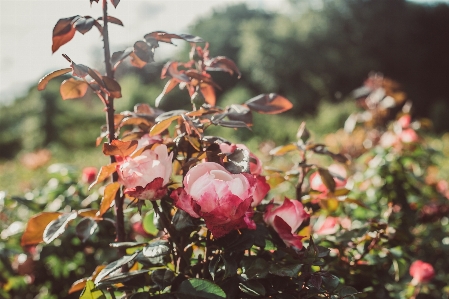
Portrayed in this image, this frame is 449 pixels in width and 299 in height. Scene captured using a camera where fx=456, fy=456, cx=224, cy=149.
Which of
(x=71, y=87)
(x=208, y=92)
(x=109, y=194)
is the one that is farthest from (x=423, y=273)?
(x=71, y=87)

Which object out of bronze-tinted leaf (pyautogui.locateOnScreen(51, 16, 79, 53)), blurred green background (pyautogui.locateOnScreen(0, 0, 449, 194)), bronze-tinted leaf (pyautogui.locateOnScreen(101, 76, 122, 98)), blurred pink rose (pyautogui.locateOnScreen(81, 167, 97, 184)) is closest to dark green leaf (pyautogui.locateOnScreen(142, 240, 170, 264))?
bronze-tinted leaf (pyautogui.locateOnScreen(101, 76, 122, 98))

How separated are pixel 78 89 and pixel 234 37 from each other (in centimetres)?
1423

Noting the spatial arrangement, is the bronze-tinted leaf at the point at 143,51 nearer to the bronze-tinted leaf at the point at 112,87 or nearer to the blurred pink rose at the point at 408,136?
the bronze-tinted leaf at the point at 112,87

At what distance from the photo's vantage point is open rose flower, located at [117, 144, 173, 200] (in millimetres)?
577

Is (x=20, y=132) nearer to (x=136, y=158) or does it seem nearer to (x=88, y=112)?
(x=88, y=112)

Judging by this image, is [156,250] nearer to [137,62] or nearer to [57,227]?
[57,227]

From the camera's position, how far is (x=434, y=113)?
29.1 ft

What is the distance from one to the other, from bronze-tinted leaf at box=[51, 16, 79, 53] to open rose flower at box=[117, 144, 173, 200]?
0.74 ft

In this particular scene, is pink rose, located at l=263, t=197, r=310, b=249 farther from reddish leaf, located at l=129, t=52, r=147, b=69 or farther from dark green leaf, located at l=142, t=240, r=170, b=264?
reddish leaf, located at l=129, t=52, r=147, b=69

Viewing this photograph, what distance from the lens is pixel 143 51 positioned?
67 centimetres

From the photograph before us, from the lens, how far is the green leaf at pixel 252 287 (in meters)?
0.57

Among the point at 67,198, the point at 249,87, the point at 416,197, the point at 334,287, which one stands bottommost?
the point at 249,87

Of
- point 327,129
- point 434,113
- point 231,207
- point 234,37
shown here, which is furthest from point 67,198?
point 234,37

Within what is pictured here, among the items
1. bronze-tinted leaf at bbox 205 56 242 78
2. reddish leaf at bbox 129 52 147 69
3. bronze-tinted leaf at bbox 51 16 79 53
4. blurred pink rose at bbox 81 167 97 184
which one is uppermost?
bronze-tinted leaf at bbox 51 16 79 53
